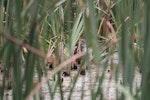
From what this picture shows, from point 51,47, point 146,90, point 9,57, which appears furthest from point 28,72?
point 51,47

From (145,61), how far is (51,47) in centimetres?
129

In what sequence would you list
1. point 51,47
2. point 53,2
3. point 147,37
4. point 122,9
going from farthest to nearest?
point 51,47 → point 122,9 → point 53,2 → point 147,37

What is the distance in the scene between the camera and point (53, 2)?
3.05 feet

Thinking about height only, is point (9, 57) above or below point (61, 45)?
below

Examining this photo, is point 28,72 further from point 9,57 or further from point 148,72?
point 148,72

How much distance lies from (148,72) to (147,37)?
6 cm

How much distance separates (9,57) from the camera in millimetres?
988

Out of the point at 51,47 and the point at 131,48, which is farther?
the point at 51,47

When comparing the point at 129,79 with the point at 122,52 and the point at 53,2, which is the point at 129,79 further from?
the point at 53,2

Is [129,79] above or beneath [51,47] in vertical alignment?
beneath

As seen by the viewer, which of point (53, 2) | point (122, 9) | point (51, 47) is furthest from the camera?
point (51, 47)

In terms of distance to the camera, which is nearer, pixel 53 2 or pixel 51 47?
pixel 53 2

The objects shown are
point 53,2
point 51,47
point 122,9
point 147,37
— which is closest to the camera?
point 147,37

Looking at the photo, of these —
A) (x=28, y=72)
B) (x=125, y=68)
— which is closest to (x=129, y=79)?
(x=125, y=68)
